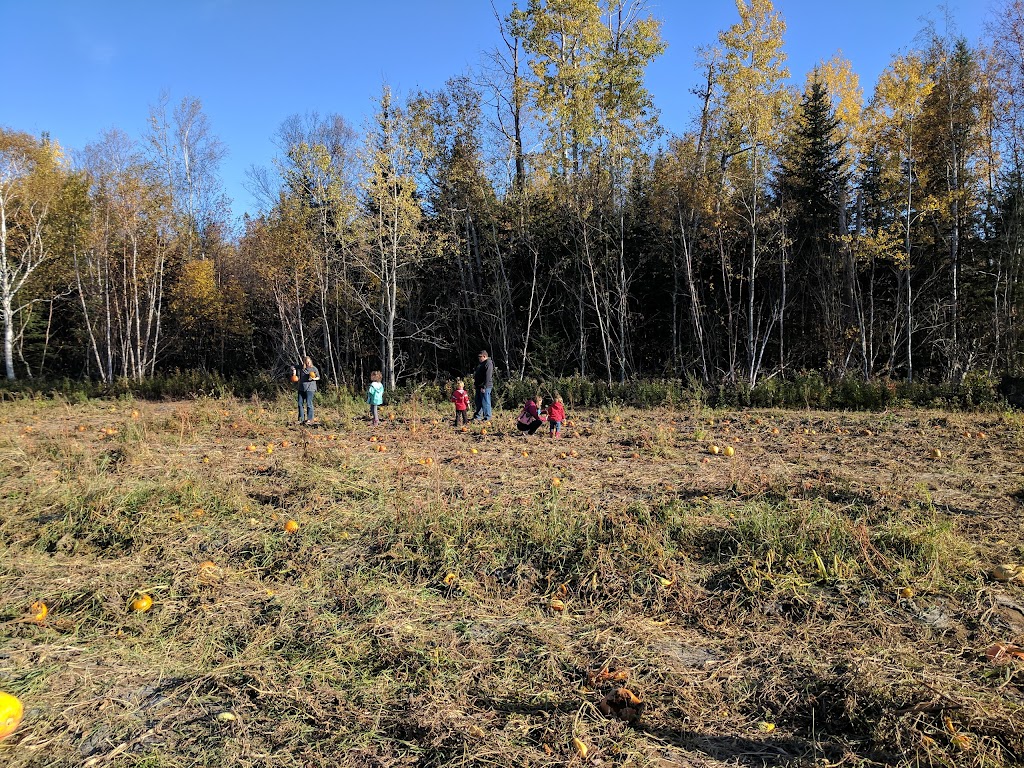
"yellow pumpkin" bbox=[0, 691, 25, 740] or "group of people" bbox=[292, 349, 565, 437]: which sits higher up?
"group of people" bbox=[292, 349, 565, 437]

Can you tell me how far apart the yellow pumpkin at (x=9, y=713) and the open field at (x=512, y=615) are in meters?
0.06

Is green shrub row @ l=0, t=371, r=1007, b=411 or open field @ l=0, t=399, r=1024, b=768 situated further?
green shrub row @ l=0, t=371, r=1007, b=411

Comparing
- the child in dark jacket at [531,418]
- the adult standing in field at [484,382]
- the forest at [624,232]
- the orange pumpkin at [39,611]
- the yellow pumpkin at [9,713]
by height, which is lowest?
the yellow pumpkin at [9,713]

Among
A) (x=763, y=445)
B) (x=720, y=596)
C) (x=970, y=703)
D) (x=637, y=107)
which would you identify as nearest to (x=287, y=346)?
(x=637, y=107)

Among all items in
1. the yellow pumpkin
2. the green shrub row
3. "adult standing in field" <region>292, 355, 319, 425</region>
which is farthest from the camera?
the green shrub row

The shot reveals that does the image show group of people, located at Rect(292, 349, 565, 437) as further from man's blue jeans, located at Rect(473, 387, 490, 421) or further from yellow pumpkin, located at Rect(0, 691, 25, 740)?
yellow pumpkin, located at Rect(0, 691, 25, 740)

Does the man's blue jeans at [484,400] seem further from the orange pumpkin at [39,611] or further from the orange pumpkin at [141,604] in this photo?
the orange pumpkin at [39,611]

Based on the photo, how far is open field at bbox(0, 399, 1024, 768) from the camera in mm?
2494

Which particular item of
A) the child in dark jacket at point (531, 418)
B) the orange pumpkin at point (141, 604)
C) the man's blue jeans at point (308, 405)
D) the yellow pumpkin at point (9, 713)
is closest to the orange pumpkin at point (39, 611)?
the orange pumpkin at point (141, 604)

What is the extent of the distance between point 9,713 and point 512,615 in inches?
94.6

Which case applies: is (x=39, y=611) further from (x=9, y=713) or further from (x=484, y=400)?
(x=484, y=400)

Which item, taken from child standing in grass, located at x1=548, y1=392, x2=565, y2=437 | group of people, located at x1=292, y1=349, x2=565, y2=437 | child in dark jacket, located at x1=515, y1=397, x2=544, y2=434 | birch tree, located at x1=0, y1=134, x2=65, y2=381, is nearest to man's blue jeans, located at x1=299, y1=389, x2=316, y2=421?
group of people, located at x1=292, y1=349, x2=565, y2=437

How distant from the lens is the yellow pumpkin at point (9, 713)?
97.8 inches

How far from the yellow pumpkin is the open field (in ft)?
0.19
